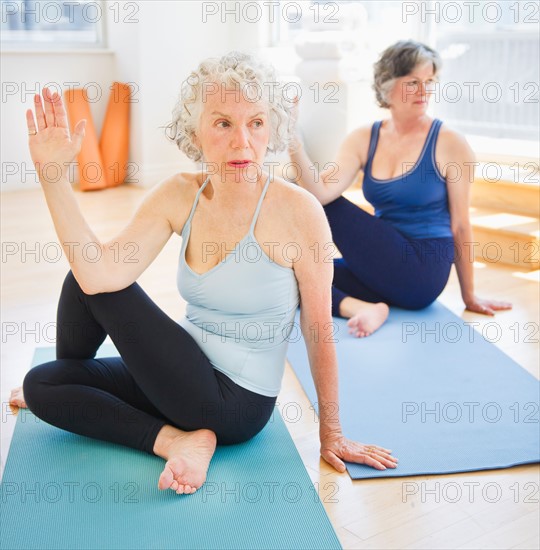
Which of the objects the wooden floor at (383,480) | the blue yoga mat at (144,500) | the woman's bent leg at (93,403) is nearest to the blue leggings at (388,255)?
the wooden floor at (383,480)

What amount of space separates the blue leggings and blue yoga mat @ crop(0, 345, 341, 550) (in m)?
1.16

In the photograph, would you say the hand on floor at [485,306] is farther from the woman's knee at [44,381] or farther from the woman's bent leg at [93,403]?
the woman's knee at [44,381]

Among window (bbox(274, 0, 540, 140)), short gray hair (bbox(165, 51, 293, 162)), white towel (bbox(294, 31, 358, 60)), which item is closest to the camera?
short gray hair (bbox(165, 51, 293, 162))

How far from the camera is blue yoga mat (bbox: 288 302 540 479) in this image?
2105mm

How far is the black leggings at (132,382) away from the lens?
1.88m

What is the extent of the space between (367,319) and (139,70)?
10.9 ft

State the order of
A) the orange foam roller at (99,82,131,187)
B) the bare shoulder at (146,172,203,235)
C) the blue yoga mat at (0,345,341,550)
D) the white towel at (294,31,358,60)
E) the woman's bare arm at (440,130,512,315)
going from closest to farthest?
1. the blue yoga mat at (0,345,341,550)
2. the bare shoulder at (146,172,203,235)
3. the woman's bare arm at (440,130,512,315)
4. the white towel at (294,31,358,60)
5. the orange foam roller at (99,82,131,187)

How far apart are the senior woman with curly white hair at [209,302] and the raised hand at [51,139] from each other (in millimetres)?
86

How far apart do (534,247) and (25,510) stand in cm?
280

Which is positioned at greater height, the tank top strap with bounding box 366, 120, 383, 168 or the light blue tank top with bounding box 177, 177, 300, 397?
the tank top strap with bounding box 366, 120, 383, 168

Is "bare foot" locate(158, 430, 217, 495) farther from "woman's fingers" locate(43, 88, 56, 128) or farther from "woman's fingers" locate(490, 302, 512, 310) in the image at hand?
"woman's fingers" locate(490, 302, 512, 310)

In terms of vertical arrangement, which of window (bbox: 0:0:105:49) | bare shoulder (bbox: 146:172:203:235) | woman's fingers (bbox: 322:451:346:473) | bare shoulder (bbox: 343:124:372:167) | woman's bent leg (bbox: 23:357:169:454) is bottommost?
woman's fingers (bbox: 322:451:346:473)

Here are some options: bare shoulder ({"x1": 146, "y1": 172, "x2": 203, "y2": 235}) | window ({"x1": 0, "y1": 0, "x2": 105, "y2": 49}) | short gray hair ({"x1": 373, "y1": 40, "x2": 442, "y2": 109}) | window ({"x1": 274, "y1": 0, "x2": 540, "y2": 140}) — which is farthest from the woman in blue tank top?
window ({"x1": 0, "y1": 0, "x2": 105, "y2": 49})

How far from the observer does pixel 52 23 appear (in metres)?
5.70
